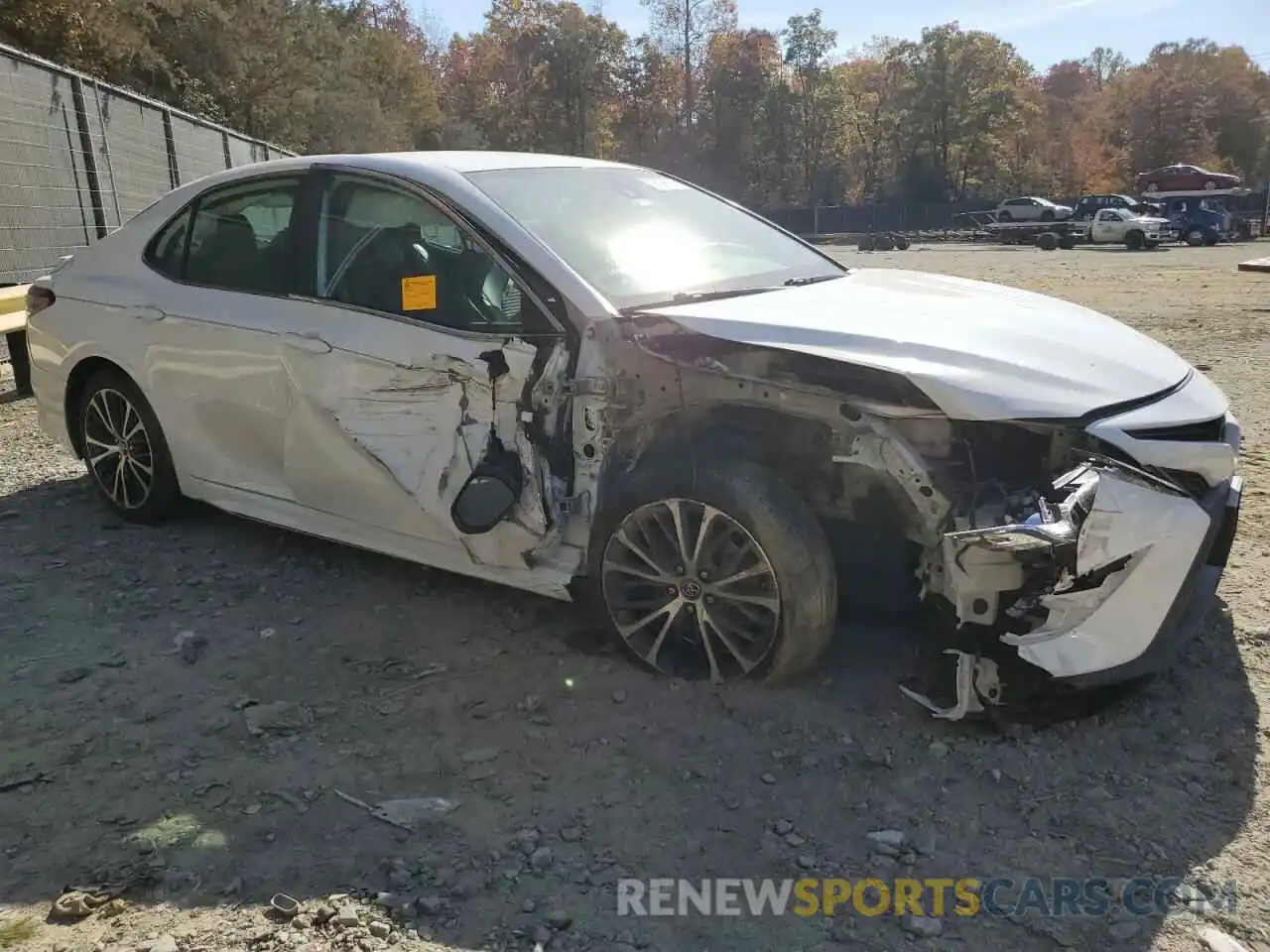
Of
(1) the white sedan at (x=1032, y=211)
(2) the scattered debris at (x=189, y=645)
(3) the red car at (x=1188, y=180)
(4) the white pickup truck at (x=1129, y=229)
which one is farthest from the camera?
(3) the red car at (x=1188, y=180)

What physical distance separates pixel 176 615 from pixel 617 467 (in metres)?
1.91

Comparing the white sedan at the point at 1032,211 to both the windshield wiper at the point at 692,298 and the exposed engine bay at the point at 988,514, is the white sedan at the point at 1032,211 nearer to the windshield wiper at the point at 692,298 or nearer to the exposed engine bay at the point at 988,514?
the windshield wiper at the point at 692,298

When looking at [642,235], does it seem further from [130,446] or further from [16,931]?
[16,931]

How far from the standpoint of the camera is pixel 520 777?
2.81 m

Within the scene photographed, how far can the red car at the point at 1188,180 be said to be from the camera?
4581 cm

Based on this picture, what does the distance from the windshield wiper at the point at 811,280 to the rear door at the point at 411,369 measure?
102cm

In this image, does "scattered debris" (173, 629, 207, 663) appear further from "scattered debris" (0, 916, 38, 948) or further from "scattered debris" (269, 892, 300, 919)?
"scattered debris" (269, 892, 300, 919)

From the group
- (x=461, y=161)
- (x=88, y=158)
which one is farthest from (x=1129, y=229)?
(x=461, y=161)

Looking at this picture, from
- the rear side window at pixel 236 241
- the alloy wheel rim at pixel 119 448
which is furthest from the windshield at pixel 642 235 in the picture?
the alloy wheel rim at pixel 119 448

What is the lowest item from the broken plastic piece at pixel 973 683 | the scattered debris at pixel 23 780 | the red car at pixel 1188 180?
the scattered debris at pixel 23 780

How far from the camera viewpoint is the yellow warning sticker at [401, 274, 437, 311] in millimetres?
3564

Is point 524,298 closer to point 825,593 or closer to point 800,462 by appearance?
point 800,462

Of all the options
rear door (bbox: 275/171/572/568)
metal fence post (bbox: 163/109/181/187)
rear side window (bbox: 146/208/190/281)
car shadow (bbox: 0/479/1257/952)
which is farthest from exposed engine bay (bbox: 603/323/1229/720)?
metal fence post (bbox: 163/109/181/187)

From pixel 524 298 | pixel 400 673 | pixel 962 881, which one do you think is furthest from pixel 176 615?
pixel 962 881
